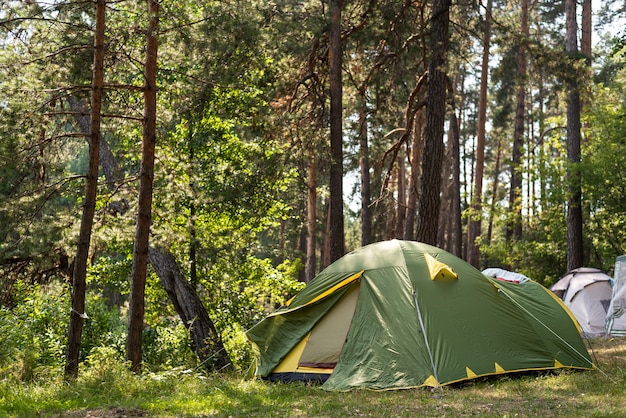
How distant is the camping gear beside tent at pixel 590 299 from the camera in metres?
13.4

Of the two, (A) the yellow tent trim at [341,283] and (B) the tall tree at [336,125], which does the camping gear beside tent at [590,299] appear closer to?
(B) the tall tree at [336,125]

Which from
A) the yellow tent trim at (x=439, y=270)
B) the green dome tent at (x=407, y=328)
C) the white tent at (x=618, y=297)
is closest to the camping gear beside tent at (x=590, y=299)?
the white tent at (x=618, y=297)

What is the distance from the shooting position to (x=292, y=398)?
6.77 m

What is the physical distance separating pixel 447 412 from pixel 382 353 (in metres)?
1.77

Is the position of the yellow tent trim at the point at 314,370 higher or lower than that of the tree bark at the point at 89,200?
lower

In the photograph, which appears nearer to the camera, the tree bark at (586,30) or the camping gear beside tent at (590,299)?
the camping gear beside tent at (590,299)

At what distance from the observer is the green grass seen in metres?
5.78

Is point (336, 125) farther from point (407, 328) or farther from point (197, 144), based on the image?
point (407, 328)

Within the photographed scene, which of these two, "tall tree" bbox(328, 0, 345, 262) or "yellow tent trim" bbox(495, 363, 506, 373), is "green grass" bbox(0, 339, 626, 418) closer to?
"yellow tent trim" bbox(495, 363, 506, 373)

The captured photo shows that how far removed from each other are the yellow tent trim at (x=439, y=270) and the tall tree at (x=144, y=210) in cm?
386

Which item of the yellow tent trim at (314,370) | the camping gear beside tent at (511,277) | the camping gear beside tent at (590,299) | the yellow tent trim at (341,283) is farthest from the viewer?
the camping gear beside tent at (590,299)

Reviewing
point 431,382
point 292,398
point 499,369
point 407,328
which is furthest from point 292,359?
point 499,369

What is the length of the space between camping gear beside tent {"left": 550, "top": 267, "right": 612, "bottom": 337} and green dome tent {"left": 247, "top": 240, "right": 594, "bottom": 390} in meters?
5.18

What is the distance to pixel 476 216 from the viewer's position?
70.0ft
